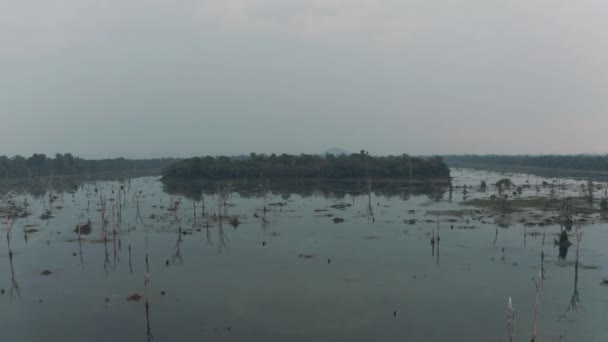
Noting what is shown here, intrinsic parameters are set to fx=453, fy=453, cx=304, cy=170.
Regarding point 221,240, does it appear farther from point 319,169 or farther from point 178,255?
point 319,169

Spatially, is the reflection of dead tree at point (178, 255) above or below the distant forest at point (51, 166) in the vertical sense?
below

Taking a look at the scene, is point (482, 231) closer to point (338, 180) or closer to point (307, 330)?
point (307, 330)

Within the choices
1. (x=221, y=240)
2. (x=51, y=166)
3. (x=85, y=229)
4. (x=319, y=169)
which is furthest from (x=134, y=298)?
(x=51, y=166)

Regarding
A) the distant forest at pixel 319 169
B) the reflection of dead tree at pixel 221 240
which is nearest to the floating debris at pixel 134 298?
the reflection of dead tree at pixel 221 240

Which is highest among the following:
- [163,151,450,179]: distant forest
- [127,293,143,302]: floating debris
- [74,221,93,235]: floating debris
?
[163,151,450,179]: distant forest

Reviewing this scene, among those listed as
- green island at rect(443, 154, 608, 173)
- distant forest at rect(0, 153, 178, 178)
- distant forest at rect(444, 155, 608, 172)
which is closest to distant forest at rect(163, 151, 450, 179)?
distant forest at rect(0, 153, 178, 178)

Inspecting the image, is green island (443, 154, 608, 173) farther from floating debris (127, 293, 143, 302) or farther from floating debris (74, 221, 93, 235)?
floating debris (127, 293, 143, 302)

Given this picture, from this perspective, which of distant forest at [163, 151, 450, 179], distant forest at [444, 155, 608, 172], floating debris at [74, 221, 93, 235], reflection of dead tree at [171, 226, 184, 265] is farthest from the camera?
distant forest at [444, 155, 608, 172]

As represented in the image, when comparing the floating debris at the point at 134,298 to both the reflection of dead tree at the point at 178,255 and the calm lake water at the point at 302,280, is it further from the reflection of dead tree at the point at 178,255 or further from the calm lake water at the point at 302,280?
the reflection of dead tree at the point at 178,255

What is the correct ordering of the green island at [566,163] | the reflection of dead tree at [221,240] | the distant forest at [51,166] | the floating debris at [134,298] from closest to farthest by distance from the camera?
the floating debris at [134,298], the reflection of dead tree at [221,240], the distant forest at [51,166], the green island at [566,163]

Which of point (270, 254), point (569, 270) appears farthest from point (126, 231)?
point (569, 270)
